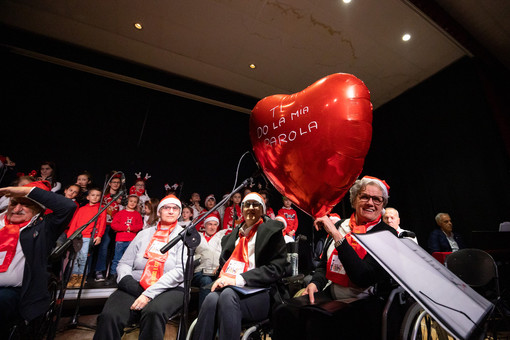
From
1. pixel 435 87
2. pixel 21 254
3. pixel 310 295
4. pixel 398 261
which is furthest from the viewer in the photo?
pixel 435 87

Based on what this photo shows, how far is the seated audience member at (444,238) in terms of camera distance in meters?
3.59

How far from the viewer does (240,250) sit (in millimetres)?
1721

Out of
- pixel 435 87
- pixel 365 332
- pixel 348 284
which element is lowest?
pixel 365 332

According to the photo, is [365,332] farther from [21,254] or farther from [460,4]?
[460,4]

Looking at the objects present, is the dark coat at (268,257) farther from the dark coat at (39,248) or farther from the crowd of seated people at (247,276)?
the dark coat at (39,248)

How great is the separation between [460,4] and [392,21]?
92cm

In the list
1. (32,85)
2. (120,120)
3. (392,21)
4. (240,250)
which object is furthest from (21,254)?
(392,21)

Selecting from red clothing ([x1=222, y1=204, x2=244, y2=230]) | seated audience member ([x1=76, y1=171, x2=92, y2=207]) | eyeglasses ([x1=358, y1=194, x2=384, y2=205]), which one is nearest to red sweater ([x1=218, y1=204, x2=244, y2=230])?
red clothing ([x1=222, y1=204, x2=244, y2=230])

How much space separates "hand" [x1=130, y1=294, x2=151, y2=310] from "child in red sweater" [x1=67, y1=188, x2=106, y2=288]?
1.96 m

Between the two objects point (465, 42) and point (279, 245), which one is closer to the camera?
point (279, 245)

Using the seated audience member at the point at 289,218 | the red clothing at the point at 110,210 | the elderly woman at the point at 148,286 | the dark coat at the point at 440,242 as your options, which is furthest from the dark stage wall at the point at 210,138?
the elderly woman at the point at 148,286

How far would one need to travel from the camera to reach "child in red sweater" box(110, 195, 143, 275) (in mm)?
3346

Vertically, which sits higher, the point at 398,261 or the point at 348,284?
the point at 398,261

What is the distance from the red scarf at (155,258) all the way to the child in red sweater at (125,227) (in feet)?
5.67
